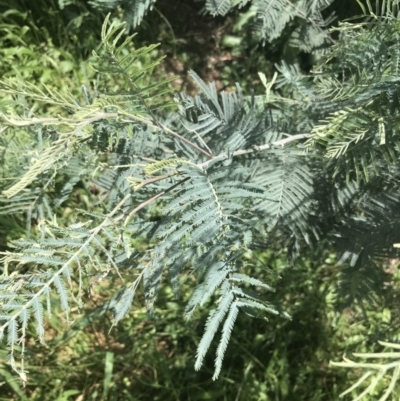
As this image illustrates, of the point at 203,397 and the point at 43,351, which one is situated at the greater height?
the point at 43,351

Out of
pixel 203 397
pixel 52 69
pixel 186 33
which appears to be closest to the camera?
pixel 203 397

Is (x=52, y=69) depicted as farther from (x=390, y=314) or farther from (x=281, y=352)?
(x=390, y=314)

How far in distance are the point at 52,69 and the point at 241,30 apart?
0.68m

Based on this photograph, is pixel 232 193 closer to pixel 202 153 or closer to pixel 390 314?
pixel 202 153

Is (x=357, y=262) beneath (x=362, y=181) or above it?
beneath

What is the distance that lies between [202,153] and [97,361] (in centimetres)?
85

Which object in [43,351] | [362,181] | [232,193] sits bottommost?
[43,351]

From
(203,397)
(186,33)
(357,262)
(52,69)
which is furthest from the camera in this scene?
(186,33)

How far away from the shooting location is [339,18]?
→ 139 centimetres

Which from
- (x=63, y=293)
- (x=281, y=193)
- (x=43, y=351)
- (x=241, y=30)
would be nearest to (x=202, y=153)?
(x=281, y=193)

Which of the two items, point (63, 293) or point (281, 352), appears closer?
point (63, 293)

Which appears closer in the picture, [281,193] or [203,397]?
[281,193]

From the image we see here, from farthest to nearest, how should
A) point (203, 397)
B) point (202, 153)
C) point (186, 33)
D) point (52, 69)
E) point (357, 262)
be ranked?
point (186, 33), point (52, 69), point (203, 397), point (357, 262), point (202, 153)

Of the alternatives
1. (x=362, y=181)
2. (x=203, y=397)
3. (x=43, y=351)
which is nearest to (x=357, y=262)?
(x=362, y=181)
